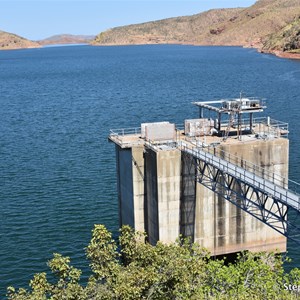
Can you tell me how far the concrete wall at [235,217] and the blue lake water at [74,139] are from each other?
371 cm

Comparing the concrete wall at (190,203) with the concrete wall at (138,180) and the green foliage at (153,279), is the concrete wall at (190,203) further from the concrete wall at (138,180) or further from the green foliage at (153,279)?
the green foliage at (153,279)

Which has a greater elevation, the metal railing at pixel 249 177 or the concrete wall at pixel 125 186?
the metal railing at pixel 249 177

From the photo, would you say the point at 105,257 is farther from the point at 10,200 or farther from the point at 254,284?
the point at 10,200

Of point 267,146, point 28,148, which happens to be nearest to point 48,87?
point 28,148

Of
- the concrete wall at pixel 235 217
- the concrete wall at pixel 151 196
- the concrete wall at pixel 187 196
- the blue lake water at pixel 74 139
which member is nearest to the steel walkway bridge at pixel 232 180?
the concrete wall at pixel 187 196

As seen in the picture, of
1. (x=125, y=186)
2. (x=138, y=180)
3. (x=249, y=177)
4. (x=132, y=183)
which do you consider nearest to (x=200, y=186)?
(x=138, y=180)

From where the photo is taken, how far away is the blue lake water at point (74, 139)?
43969 mm

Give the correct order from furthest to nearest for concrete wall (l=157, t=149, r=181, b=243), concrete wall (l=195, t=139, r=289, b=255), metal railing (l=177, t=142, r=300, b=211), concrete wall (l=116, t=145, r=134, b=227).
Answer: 1. concrete wall (l=116, t=145, r=134, b=227)
2. concrete wall (l=195, t=139, r=289, b=255)
3. concrete wall (l=157, t=149, r=181, b=243)
4. metal railing (l=177, t=142, r=300, b=211)

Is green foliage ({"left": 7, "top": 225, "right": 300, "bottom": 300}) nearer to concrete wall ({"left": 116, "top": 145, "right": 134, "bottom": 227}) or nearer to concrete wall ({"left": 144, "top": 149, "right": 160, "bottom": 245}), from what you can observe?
concrete wall ({"left": 144, "top": 149, "right": 160, "bottom": 245})

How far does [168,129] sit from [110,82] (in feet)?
353

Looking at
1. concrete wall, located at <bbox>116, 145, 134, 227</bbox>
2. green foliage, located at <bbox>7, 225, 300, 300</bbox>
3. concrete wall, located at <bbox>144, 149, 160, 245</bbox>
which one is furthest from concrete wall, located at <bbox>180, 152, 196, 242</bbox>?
green foliage, located at <bbox>7, 225, 300, 300</bbox>

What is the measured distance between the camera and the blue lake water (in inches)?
1731

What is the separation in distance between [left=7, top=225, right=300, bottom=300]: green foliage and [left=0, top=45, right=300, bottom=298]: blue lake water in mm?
15001

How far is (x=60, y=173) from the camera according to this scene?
60250 millimetres
